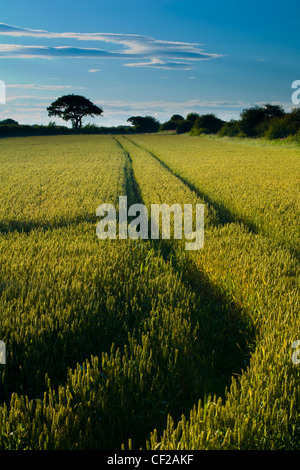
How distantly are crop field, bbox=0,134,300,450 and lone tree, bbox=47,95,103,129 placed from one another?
80.1m

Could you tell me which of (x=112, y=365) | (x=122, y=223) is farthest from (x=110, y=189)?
(x=112, y=365)

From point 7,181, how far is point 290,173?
9.70m

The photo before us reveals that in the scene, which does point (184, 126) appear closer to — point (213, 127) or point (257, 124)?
point (213, 127)

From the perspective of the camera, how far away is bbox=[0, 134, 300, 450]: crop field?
81.6 inches

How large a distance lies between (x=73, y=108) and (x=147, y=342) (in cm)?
8427

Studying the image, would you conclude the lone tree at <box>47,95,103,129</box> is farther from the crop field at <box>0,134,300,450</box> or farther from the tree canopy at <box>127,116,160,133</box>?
the crop field at <box>0,134,300,450</box>

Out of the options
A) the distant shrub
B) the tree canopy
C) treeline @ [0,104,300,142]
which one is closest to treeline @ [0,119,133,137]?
treeline @ [0,104,300,142]

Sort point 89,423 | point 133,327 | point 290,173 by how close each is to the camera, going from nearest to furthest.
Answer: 1. point 89,423
2. point 133,327
3. point 290,173

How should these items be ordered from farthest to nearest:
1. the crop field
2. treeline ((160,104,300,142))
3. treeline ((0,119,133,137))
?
treeline ((0,119,133,137))
treeline ((160,104,300,142))
the crop field

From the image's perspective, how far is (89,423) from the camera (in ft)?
7.05

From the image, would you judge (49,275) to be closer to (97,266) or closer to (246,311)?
(97,266)

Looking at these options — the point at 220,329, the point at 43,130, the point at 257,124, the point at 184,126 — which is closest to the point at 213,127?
the point at 184,126

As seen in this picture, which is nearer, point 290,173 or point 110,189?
point 110,189
